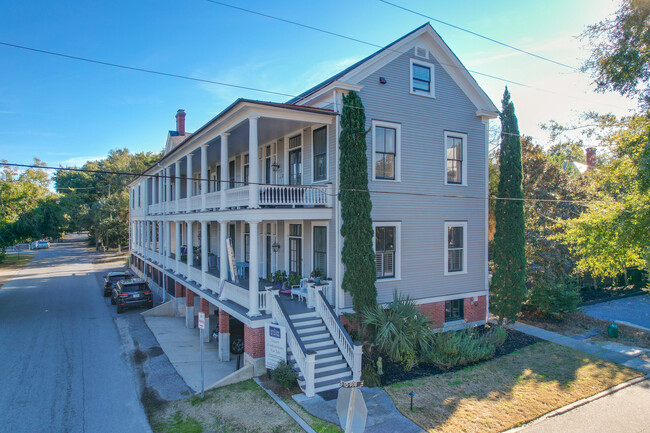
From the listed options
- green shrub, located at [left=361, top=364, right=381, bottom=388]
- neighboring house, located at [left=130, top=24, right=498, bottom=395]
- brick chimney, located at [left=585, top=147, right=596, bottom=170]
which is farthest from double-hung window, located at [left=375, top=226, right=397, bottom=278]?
brick chimney, located at [left=585, top=147, right=596, bottom=170]

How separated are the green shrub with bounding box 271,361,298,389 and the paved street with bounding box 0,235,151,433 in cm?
320

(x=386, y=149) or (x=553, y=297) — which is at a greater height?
(x=386, y=149)

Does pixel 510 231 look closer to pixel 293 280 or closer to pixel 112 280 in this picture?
pixel 293 280

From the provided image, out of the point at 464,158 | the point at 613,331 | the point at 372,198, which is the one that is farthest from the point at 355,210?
the point at 613,331

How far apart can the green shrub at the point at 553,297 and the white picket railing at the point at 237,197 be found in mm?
13588

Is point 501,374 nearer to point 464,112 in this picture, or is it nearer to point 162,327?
point 464,112

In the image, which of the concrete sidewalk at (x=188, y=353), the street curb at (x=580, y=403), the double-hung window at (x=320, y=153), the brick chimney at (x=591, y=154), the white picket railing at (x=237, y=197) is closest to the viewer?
the street curb at (x=580, y=403)

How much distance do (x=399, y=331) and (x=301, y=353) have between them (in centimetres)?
349

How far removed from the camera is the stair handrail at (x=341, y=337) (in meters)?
10.5

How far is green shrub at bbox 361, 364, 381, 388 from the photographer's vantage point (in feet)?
34.2

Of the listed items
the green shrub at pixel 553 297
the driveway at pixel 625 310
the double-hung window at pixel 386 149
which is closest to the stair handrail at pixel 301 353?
the double-hung window at pixel 386 149

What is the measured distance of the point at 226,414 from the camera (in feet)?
30.2

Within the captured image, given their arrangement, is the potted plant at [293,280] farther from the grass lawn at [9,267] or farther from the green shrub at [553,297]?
the grass lawn at [9,267]

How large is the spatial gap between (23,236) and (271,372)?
3280 cm
